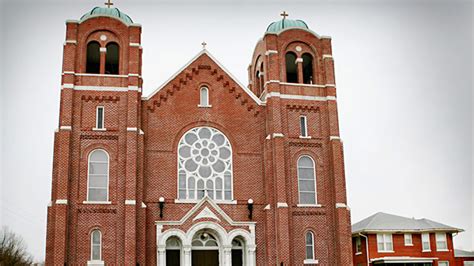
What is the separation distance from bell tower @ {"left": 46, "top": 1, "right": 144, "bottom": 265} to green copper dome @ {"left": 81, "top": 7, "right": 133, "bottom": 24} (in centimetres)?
5

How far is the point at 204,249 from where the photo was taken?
30.3 meters

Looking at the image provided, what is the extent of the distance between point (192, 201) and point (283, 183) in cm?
471

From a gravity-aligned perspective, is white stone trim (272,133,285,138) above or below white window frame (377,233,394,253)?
above

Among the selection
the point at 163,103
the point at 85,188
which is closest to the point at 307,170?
the point at 163,103

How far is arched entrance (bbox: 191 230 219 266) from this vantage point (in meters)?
30.1

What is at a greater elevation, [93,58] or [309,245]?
[93,58]

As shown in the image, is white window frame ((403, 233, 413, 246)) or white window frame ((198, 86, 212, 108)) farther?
white window frame ((403, 233, 413, 246))

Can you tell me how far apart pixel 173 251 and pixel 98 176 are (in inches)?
208

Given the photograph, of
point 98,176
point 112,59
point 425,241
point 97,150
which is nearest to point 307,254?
point 98,176

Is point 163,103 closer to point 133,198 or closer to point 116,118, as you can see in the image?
point 116,118

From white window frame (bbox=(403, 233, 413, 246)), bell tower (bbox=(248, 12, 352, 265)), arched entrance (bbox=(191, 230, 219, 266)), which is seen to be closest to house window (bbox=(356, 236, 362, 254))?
white window frame (bbox=(403, 233, 413, 246))

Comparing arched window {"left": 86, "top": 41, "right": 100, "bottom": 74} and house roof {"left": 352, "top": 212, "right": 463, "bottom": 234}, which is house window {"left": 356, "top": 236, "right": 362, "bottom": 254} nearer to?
house roof {"left": 352, "top": 212, "right": 463, "bottom": 234}

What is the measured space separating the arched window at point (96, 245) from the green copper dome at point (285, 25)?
A: 14619mm

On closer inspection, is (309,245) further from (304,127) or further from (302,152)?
(304,127)
